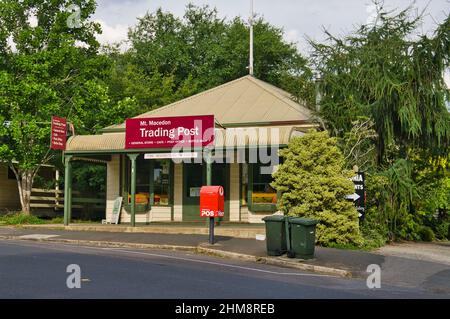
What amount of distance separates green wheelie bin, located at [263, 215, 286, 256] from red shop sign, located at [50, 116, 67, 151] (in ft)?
35.7

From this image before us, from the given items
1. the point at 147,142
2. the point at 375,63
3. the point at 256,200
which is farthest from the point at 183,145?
the point at 375,63

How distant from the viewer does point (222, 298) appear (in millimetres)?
8539

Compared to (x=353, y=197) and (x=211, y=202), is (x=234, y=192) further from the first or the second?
(x=211, y=202)

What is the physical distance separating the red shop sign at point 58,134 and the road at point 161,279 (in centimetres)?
845

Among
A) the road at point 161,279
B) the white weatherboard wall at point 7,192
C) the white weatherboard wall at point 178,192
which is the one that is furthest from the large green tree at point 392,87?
the white weatherboard wall at point 7,192

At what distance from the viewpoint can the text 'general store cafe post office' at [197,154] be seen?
67.5ft

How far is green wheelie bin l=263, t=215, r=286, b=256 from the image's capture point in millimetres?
14750

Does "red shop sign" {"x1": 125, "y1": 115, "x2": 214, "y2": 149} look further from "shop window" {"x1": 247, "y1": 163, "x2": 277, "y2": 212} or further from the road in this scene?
the road

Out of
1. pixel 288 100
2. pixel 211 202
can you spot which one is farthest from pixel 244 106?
pixel 211 202

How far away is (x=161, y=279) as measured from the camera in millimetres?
10266

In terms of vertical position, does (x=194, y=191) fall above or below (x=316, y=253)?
above

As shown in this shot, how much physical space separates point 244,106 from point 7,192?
47.2 feet
